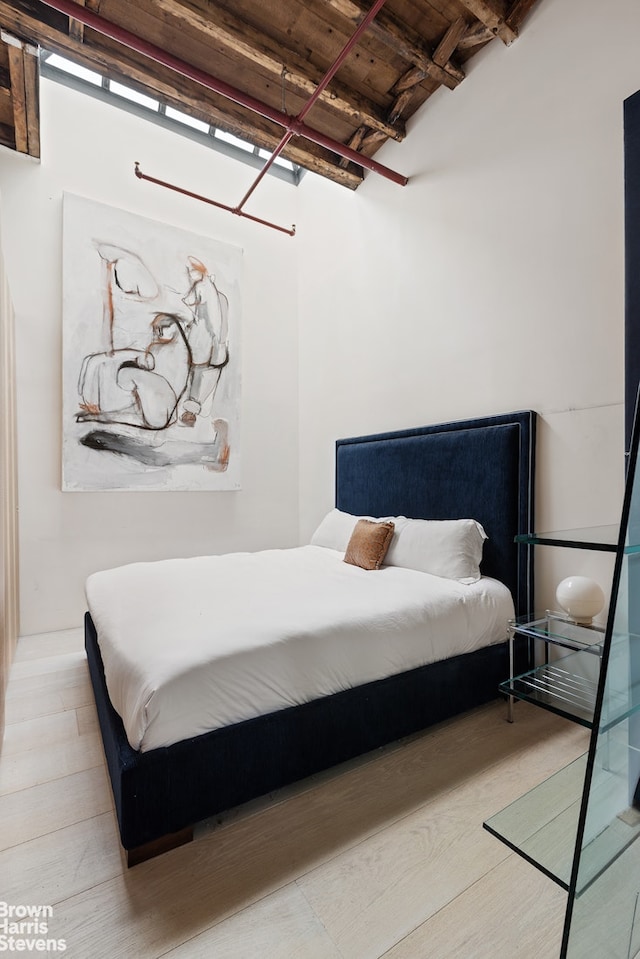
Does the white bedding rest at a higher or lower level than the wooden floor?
higher

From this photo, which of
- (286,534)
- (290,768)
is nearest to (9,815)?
(290,768)

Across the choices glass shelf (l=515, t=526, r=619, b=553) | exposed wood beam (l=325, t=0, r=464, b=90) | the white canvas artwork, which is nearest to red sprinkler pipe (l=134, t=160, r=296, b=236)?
the white canvas artwork

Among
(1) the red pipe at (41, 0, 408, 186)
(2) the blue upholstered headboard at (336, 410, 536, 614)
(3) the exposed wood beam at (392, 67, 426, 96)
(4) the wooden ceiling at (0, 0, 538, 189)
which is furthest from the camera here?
(3) the exposed wood beam at (392, 67, 426, 96)

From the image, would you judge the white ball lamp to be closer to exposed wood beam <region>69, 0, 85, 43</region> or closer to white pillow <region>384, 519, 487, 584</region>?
white pillow <region>384, 519, 487, 584</region>

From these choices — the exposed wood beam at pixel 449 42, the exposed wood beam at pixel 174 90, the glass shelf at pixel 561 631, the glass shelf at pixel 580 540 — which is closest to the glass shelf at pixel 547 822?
the glass shelf at pixel 561 631

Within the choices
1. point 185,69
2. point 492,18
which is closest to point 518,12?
point 492,18

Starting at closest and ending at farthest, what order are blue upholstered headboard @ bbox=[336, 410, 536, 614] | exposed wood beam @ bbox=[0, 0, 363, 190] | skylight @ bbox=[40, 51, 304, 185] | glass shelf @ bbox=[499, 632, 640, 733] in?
1. glass shelf @ bbox=[499, 632, 640, 733]
2. blue upholstered headboard @ bbox=[336, 410, 536, 614]
3. exposed wood beam @ bbox=[0, 0, 363, 190]
4. skylight @ bbox=[40, 51, 304, 185]

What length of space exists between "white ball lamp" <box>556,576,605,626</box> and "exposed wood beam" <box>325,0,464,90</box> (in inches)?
119

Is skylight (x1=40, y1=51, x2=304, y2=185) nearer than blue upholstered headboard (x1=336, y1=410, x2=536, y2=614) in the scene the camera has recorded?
No

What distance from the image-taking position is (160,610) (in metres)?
1.82

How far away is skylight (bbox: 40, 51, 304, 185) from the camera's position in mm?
3385

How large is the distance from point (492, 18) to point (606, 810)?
3.38 metres

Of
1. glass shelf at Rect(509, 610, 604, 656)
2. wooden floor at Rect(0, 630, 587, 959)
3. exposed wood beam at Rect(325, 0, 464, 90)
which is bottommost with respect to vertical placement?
wooden floor at Rect(0, 630, 587, 959)

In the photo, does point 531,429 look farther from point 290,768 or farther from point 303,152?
point 303,152
